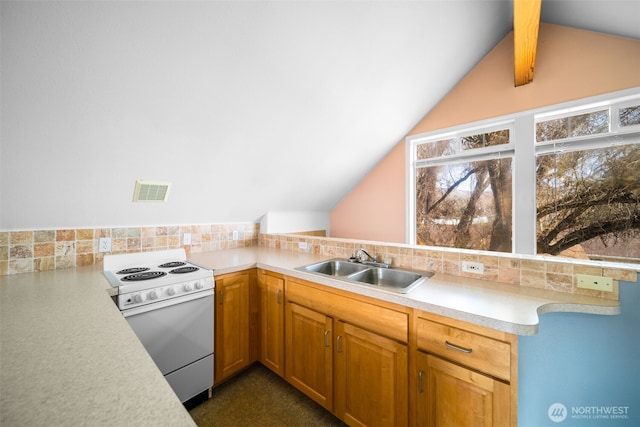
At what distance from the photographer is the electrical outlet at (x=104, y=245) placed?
6.37 ft

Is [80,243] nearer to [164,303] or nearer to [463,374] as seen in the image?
[164,303]

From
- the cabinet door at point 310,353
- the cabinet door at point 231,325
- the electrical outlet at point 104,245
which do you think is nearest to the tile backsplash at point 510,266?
the cabinet door at point 310,353

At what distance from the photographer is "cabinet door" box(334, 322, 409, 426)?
1252mm

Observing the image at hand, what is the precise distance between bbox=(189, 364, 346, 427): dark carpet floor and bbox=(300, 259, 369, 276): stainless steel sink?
89 centimetres

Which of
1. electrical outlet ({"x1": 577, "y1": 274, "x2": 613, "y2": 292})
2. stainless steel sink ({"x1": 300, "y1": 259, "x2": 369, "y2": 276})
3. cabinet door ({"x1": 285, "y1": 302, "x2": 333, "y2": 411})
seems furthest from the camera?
stainless steel sink ({"x1": 300, "y1": 259, "x2": 369, "y2": 276})

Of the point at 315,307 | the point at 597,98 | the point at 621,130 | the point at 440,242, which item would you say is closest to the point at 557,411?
the point at 315,307

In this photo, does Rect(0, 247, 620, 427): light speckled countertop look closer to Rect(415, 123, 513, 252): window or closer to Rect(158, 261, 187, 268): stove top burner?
Rect(158, 261, 187, 268): stove top burner

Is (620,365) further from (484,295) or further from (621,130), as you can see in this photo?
(621,130)

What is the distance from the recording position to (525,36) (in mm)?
1908

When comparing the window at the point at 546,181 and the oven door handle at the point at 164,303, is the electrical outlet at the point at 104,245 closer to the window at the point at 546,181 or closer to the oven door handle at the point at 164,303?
the oven door handle at the point at 164,303

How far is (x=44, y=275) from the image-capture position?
1.61 metres

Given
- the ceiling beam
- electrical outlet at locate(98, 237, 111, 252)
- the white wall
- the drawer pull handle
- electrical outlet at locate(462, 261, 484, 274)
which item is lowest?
the drawer pull handle

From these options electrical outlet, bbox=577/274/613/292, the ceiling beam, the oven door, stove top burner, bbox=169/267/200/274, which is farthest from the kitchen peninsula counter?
the ceiling beam

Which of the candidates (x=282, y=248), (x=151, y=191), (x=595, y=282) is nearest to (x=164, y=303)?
(x=151, y=191)
